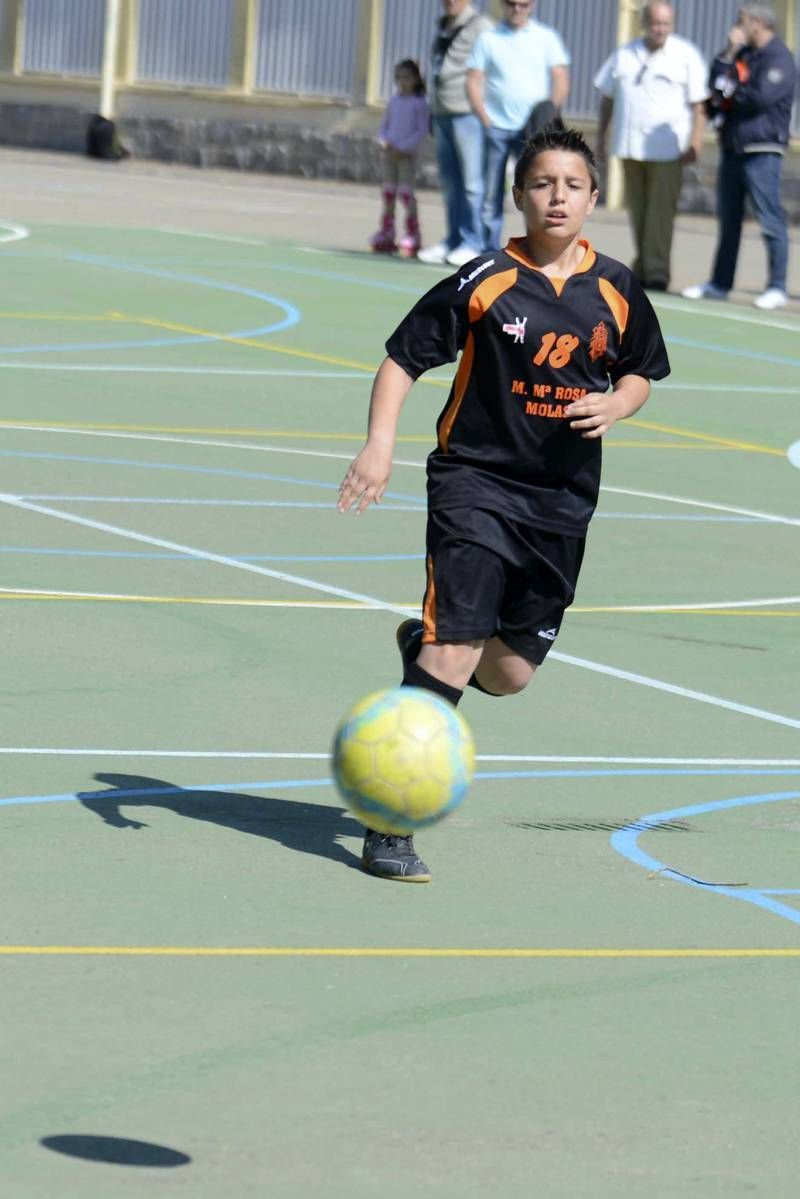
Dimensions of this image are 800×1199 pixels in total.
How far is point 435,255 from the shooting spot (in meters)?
25.1

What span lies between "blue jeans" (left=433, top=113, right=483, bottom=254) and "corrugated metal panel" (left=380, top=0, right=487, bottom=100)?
17.4 metres

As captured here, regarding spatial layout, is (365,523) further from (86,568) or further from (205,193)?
(205,193)

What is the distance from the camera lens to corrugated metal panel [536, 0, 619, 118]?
37938 mm

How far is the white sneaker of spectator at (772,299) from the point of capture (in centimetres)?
2238

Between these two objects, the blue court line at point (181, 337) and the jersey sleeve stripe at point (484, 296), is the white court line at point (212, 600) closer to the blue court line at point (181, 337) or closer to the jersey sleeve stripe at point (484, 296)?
the jersey sleeve stripe at point (484, 296)

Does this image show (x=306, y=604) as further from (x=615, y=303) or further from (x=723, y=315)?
(x=723, y=315)

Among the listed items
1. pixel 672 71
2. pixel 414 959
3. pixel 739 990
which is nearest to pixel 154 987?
pixel 414 959

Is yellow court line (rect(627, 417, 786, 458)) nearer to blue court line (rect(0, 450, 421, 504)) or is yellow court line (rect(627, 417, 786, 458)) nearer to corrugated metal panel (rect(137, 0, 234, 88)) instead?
blue court line (rect(0, 450, 421, 504))

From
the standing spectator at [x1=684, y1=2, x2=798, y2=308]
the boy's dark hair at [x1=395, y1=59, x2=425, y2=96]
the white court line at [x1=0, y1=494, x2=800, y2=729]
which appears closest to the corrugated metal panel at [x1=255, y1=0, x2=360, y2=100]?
the boy's dark hair at [x1=395, y1=59, x2=425, y2=96]

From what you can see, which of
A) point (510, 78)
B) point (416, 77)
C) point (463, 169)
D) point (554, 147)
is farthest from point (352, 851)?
point (416, 77)

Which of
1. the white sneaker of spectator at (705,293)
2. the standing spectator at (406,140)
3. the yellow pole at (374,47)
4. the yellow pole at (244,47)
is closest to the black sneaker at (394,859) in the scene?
the white sneaker of spectator at (705,293)

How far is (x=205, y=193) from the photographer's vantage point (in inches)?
1411

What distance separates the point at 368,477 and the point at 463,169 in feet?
54.9

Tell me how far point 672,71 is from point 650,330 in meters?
15.7
